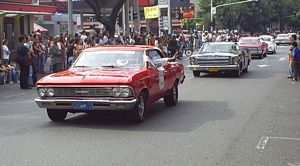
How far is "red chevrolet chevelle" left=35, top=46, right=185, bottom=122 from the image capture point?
30.1ft

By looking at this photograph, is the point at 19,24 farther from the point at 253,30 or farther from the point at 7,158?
the point at 253,30

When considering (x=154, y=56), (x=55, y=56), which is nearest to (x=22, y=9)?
(x=55, y=56)

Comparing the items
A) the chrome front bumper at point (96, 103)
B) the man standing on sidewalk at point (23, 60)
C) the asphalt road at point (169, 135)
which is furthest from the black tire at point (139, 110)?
the man standing on sidewalk at point (23, 60)

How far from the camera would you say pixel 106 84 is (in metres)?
9.16

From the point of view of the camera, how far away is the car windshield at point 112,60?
10359mm

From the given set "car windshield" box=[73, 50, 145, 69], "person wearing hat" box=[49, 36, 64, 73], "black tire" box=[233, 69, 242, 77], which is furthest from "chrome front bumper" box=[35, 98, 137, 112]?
"black tire" box=[233, 69, 242, 77]

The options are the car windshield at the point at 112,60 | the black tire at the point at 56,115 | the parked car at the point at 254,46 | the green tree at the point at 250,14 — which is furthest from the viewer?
the green tree at the point at 250,14

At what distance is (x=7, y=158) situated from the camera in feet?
23.1

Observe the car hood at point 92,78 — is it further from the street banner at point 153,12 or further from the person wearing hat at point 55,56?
the street banner at point 153,12

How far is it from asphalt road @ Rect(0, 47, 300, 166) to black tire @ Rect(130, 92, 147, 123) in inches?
5.7

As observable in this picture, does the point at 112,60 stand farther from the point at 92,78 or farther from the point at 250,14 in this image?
the point at 250,14

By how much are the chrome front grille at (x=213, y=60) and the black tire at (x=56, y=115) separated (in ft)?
35.2

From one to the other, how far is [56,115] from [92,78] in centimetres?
131

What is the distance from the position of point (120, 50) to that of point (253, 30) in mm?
83618
